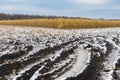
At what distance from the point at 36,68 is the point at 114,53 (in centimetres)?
462

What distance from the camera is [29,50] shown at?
667 inches

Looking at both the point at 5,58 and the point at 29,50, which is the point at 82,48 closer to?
the point at 29,50

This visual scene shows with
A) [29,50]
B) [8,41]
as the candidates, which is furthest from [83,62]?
→ [8,41]

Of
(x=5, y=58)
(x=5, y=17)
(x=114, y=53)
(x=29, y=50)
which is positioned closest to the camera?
(x=5, y=58)

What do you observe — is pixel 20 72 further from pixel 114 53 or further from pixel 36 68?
pixel 114 53

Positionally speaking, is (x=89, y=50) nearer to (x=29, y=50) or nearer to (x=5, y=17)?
(x=29, y=50)

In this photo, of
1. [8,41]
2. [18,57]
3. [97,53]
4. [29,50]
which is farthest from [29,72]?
[8,41]

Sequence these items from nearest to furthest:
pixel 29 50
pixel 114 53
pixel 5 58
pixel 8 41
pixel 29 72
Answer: pixel 29 72 < pixel 5 58 < pixel 114 53 < pixel 29 50 < pixel 8 41

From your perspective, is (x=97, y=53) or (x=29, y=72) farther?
(x=97, y=53)

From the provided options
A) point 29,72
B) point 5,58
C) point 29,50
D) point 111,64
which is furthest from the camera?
point 29,50

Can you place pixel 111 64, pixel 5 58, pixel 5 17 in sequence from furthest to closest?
pixel 5 17 < pixel 5 58 < pixel 111 64

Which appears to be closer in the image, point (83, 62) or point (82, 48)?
point (83, 62)

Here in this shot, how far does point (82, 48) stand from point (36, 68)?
18.5ft

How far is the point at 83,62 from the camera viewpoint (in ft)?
43.5
